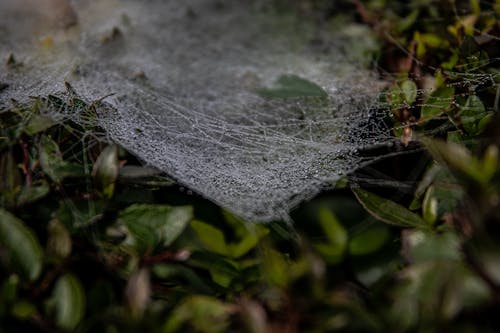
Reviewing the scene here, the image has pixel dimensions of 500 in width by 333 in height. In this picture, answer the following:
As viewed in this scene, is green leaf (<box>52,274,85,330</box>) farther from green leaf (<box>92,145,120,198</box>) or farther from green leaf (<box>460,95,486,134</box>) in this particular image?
green leaf (<box>460,95,486,134</box>)

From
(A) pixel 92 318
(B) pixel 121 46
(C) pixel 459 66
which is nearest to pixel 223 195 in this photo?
(A) pixel 92 318

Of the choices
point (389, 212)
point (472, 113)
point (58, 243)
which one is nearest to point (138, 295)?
point (58, 243)

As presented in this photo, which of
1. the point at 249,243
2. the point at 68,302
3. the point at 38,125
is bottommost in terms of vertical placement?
the point at 249,243

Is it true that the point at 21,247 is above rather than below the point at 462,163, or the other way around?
below

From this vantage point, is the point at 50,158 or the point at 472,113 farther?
the point at 472,113

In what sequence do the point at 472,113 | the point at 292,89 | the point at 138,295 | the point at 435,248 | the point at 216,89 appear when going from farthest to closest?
the point at 216,89 → the point at 292,89 → the point at 472,113 → the point at 435,248 → the point at 138,295

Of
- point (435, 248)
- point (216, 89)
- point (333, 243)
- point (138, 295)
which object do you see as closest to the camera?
point (138, 295)

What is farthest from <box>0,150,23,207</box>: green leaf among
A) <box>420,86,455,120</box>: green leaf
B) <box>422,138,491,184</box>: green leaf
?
<box>420,86,455,120</box>: green leaf

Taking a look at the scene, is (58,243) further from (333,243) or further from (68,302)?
(333,243)
